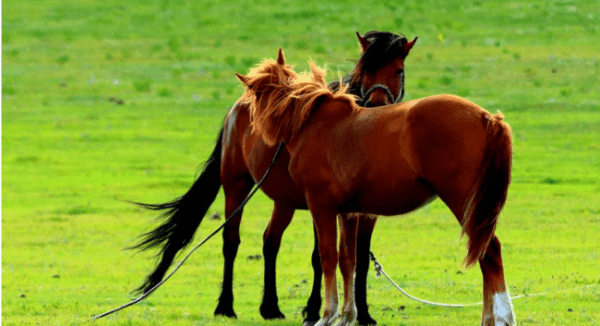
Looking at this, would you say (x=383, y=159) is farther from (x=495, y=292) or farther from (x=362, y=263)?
(x=362, y=263)

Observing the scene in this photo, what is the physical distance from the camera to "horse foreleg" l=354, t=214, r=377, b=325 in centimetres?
745

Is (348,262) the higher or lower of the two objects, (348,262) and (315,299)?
the higher

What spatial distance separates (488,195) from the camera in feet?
18.4

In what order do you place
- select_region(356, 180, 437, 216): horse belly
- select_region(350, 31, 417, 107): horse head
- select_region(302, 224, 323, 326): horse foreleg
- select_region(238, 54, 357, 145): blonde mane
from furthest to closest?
select_region(302, 224, 323, 326): horse foreleg < select_region(350, 31, 417, 107): horse head < select_region(238, 54, 357, 145): blonde mane < select_region(356, 180, 437, 216): horse belly

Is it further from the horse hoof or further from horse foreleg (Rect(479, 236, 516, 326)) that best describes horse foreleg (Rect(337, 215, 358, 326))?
horse foreleg (Rect(479, 236, 516, 326))

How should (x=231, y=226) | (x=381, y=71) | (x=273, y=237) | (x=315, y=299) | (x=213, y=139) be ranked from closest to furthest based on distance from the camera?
1. (x=381, y=71)
2. (x=315, y=299)
3. (x=273, y=237)
4. (x=231, y=226)
5. (x=213, y=139)

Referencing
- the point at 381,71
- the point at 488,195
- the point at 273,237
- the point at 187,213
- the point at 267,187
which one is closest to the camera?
the point at 488,195

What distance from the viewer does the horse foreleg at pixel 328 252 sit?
6477 millimetres

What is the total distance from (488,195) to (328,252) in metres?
1.36

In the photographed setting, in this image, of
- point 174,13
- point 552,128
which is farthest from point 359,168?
point 174,13

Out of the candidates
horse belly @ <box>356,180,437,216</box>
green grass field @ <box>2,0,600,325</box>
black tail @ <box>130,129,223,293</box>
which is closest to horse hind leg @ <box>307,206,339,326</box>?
horse belly @ <box>356,180,437,216</box>

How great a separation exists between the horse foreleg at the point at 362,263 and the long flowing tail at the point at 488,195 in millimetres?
1848

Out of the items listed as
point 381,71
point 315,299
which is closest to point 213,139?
point 315,299

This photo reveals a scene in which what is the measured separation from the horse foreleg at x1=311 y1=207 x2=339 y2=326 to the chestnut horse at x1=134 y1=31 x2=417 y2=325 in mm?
921
